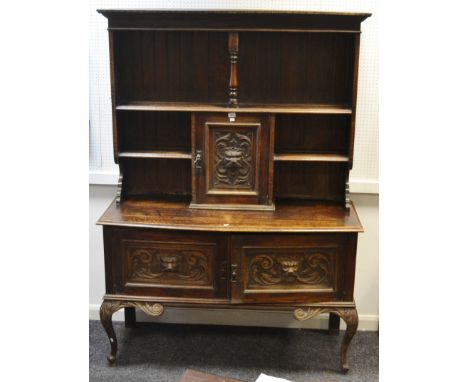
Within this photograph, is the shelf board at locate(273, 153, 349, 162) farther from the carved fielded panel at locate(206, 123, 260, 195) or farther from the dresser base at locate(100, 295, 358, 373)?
the dresser base at locate(100, 295, 358, 373)

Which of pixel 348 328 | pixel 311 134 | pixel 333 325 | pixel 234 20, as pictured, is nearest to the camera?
pixel 234 20

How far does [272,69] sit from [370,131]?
1.48 ft

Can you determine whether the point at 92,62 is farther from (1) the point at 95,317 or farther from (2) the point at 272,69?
(1) the point at 95,317

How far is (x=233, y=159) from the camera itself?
74.9 inches

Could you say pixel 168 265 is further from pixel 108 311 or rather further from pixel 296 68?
pixel 296 68

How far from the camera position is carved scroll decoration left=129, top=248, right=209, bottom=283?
71.6 inches

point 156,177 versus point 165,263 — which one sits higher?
point 156,177

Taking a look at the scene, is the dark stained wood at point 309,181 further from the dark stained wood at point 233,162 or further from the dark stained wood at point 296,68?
the dark stained wood at point 296,68

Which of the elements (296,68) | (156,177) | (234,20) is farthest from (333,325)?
(234,20)

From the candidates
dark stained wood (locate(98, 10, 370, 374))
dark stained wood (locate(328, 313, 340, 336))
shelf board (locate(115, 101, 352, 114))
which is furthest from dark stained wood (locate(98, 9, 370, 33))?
dark stained wood (locate(328, 313, 340, 336))

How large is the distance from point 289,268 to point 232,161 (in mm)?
432

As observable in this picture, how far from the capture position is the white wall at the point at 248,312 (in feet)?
7.16

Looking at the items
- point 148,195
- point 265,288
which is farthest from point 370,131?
point 148,195

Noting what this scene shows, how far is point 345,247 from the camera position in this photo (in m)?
1.80
